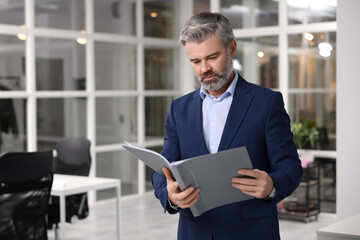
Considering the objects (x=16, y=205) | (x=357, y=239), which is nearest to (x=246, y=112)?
(x=357, y=239)

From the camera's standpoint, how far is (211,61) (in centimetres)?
204

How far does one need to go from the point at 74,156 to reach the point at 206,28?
3.95 metres

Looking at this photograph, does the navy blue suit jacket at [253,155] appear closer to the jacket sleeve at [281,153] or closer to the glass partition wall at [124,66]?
the jacket sleeve at [281,153]

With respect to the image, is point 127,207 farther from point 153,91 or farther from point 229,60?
point 229,60

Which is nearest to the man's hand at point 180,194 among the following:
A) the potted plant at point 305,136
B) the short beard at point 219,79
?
the short beard at point 219,79

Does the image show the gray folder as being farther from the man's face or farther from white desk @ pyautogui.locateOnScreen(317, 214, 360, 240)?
white desk @ pyautogui.locateOnScreen(317, 214, 360, 240)

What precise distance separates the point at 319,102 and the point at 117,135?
2.99 metres

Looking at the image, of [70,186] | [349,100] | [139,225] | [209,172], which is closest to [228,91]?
[209,172]

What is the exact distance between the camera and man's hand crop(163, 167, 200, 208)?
6.23ft

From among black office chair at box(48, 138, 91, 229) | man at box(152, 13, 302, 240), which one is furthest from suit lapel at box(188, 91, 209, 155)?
black office chair at box(48, 138, 91, 229)

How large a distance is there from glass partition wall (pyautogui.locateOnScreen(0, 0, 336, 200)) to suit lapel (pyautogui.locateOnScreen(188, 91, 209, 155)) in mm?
5383

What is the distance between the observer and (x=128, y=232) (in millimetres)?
6430

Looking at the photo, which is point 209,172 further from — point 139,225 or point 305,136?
point 305,136

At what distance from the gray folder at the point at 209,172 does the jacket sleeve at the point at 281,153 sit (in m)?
0.13
